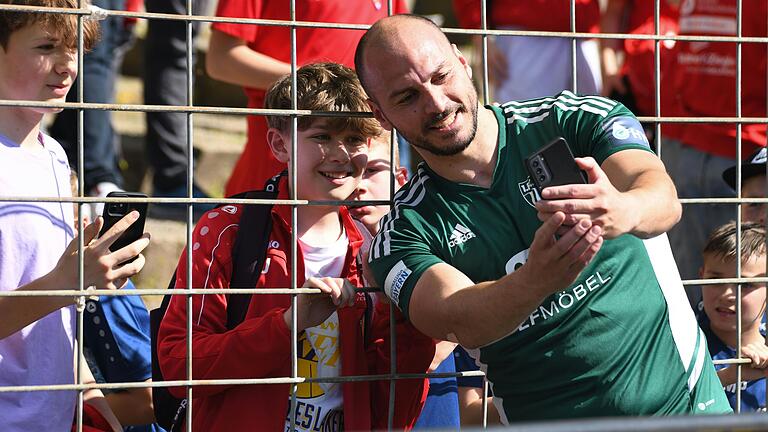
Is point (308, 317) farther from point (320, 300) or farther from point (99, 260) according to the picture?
point (99, 260)

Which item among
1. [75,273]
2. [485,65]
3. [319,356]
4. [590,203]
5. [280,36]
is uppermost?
[280,36]

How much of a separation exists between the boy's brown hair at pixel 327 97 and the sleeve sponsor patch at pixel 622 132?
2.10 ft

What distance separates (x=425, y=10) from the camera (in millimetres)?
8523

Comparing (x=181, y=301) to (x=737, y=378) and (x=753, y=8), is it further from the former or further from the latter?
(x=753, y=8)

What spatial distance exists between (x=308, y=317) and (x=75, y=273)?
0.55 m

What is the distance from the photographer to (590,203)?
2312mm

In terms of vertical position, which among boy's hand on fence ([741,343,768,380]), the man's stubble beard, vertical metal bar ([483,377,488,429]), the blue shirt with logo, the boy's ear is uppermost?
the boy's ear

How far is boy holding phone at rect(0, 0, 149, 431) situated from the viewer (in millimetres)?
2770

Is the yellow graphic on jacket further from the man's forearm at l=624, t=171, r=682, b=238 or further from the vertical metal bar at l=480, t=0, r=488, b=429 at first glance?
the man's forearm at l=624, t=171, r=682, b=238

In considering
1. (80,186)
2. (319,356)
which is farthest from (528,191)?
(80,186)

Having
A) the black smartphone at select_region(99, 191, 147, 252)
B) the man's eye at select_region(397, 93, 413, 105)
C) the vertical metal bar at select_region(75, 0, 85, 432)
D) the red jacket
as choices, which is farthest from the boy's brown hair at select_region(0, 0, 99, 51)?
the man's eye at select_region(397, 93, 413, 105)

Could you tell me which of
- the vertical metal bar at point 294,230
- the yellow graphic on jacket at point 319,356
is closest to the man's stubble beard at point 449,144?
the vertical metal bar at point 294,230

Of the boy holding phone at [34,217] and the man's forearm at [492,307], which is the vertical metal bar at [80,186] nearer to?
A: the boy holding phone at [34,217]

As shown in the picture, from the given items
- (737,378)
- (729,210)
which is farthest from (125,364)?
(729,210)
